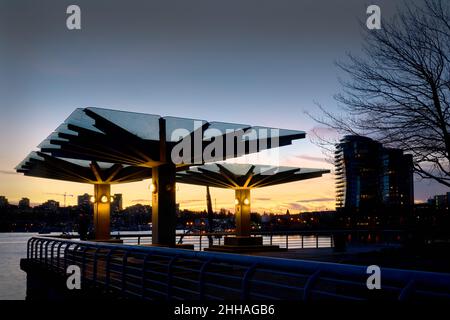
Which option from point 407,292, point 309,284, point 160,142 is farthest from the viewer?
point 160,142

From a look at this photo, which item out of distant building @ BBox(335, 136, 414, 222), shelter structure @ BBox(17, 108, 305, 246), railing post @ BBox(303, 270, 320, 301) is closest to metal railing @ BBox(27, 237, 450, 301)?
railing post @ BBox(303, 270, 320, 301)

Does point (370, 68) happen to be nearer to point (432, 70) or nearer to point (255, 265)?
point (432, 70)

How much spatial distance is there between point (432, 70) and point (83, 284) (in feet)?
30.7

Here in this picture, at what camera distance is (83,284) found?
11.4 meters

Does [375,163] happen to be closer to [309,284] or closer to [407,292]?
[309,284]

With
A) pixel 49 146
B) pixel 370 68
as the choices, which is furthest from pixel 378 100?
pixel 49 146

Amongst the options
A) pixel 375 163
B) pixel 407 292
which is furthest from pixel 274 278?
pixel 407 292

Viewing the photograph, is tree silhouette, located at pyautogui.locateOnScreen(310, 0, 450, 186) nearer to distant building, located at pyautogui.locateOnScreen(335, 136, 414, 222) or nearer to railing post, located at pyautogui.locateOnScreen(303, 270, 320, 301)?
distant building, located at pyautogui.locateOnScreen(335, 136, 414, 222)

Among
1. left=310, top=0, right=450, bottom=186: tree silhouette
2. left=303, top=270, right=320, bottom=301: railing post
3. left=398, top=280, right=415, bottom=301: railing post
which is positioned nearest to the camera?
left=398, top=280, right=415, bottom=301: railing post

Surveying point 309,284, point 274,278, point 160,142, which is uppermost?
point 160,142

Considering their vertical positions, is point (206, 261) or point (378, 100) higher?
point (378, 100)

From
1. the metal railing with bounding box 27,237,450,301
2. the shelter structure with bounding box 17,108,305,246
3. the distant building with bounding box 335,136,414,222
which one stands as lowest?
the metal railing with bounding box 27,237,450,301

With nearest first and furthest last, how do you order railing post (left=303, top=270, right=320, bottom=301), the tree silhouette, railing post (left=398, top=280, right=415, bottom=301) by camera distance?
railing post (left=398, top=280, right=415, bottom=301) < railing post (left=303, top=270, right=320, bottom=301) < the tree silhouette
